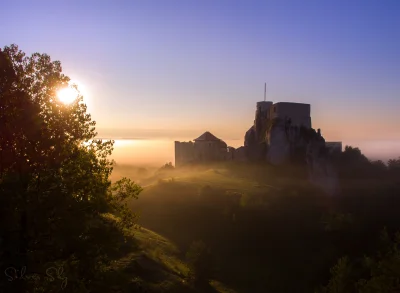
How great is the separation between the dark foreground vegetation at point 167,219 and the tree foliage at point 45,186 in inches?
1.6

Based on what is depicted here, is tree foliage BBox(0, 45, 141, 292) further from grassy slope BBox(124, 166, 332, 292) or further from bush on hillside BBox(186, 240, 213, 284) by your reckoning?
grassy slope BBox(124, 166, 332, 292)

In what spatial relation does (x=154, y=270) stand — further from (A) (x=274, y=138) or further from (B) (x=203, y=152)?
(B) (x=203, y=152)

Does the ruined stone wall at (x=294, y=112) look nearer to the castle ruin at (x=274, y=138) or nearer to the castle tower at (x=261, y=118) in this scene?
the castle ruin at (x=274, y=138)

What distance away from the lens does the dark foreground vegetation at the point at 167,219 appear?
41.6 ft

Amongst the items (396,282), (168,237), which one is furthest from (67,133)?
(168,237)

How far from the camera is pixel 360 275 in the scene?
44.2 metres

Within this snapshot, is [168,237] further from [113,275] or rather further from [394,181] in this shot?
[394,181]

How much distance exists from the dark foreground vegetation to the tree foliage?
0.14ft

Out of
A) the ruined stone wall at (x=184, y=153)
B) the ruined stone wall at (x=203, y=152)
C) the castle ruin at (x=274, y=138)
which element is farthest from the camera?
the ruined stone wall at (x=184, y=153)

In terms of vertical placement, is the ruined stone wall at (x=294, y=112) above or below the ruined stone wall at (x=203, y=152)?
above

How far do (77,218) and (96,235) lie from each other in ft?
3.73

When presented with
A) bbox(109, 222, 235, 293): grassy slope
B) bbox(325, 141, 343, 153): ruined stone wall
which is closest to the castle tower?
bbox(325, 141, 343, 153): ruined stone wall

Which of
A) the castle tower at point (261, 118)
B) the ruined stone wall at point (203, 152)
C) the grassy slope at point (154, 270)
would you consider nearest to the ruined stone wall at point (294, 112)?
the castle tower at point (261, 118)

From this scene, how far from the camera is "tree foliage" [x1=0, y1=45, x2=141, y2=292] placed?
1204cm
